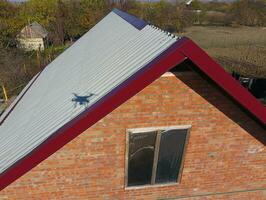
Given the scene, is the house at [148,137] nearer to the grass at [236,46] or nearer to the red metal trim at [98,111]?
the red metal trim at [98,111]

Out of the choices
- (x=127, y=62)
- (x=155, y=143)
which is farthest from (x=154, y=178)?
(x=127, y=62)

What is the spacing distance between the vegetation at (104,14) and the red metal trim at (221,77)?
17.3 m

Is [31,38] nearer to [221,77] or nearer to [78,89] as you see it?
[78,89]

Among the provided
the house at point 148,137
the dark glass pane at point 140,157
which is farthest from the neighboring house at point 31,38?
the dark glass pane at point 140,157

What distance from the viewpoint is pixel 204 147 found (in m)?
5.62

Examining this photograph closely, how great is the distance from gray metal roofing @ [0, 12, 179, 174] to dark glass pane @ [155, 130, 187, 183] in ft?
4.53

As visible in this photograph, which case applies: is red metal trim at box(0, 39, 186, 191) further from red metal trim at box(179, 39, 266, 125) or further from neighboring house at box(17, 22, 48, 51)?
neighboring house at box(17, 22, 48, 51)

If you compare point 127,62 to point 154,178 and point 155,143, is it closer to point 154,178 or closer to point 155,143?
point 155,143

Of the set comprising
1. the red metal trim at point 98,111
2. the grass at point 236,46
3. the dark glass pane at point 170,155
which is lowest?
the dark glass pane at point 170,155

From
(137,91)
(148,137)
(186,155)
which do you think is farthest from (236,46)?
(137,91)

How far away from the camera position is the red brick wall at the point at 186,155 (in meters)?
5.14

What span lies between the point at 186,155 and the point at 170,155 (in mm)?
308

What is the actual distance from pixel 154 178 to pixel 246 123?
205cm

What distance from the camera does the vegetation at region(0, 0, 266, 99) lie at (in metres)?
25.8
